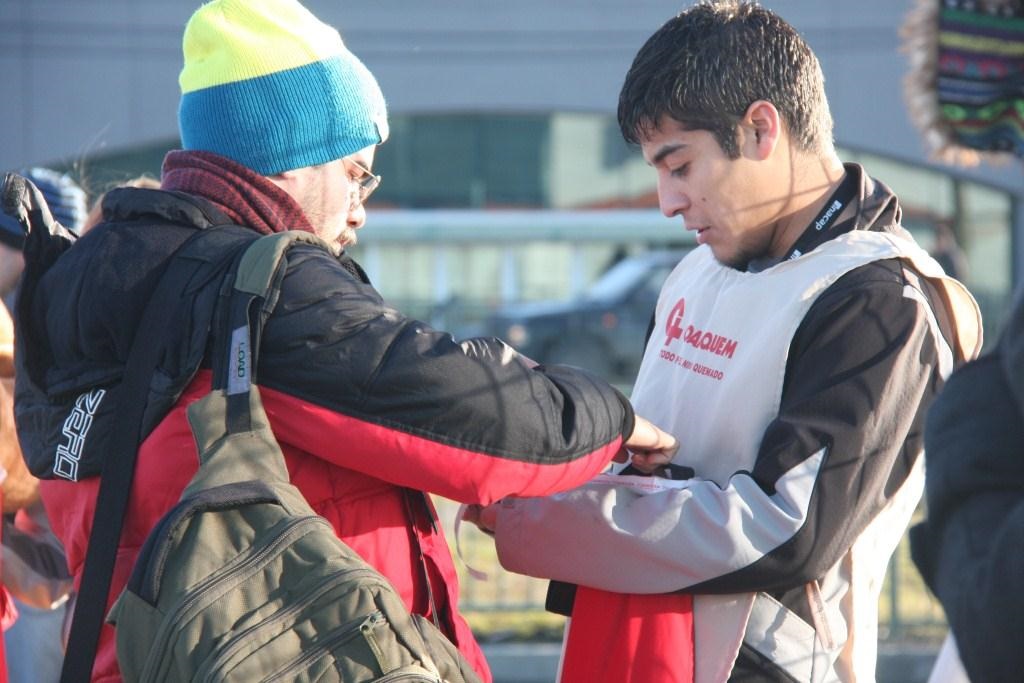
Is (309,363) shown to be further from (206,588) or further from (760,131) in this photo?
(760,131)

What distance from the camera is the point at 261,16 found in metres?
2.34

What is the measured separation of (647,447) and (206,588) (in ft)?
2.80

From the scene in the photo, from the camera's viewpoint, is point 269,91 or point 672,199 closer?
point 269,91

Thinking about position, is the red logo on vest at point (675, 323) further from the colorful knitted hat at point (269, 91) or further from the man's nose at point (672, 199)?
the colorful knitted hat at point (269, 91)


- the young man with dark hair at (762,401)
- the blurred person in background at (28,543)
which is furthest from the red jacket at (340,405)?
the blurred person in background at (28,543)

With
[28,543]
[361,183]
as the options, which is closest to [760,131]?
[361,183]

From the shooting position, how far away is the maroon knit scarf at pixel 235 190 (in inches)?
88.3

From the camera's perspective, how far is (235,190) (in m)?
2.25

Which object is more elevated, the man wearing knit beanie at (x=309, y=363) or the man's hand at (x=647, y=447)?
the man wearing knit beanie at (x=309, y=363)

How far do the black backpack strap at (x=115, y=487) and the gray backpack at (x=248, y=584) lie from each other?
0.12 metres

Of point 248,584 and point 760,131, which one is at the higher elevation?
point 760,131

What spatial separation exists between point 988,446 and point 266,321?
1016mm

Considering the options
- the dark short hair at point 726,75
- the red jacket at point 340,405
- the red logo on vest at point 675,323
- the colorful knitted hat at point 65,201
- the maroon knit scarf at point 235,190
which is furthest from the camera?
the colorful knitted hat at point 65,201

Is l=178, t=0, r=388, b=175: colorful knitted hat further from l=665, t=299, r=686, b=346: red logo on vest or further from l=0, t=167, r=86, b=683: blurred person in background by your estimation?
l=0, t=167, r=86, b=683: blurred person in background
